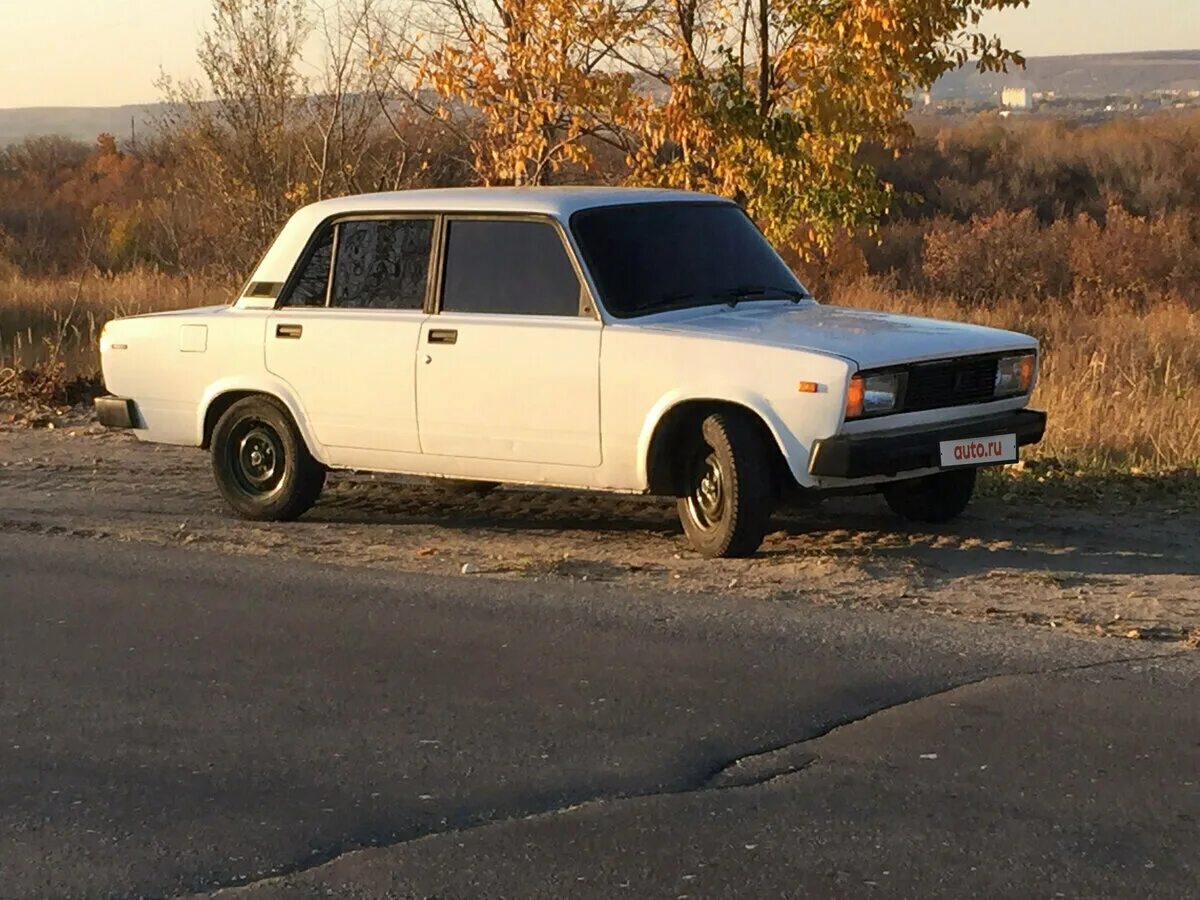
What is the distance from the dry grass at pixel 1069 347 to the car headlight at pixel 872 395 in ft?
10.6

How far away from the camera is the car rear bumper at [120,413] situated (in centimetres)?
1032

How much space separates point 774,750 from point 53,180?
5716 centimetres

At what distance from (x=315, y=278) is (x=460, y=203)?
0.99m

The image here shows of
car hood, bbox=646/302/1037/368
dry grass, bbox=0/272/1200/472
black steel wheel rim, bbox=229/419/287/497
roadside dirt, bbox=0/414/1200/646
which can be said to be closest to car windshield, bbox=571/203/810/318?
car hood, bbox=646/302/1037/368

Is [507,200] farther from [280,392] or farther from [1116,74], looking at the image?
[1116,74]

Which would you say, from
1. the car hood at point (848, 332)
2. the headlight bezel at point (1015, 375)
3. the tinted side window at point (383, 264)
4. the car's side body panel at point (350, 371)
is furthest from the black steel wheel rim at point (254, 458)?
the headlight bezel at point (1015, 375)

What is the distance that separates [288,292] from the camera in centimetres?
984

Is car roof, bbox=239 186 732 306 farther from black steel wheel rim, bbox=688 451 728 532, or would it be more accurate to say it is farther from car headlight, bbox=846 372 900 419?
car headlight, bbox=846 372 900 419

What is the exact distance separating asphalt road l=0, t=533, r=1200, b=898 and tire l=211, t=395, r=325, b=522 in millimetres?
1873

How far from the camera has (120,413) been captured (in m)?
10.3

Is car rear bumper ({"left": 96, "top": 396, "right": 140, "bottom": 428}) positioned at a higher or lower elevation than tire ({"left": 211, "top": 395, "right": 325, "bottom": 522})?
higher

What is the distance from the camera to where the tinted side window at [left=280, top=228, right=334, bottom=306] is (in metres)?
9.75

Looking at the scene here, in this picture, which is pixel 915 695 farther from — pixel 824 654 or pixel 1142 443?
pixel 1142 443

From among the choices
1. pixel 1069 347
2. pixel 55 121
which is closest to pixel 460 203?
pixel 1069 347
